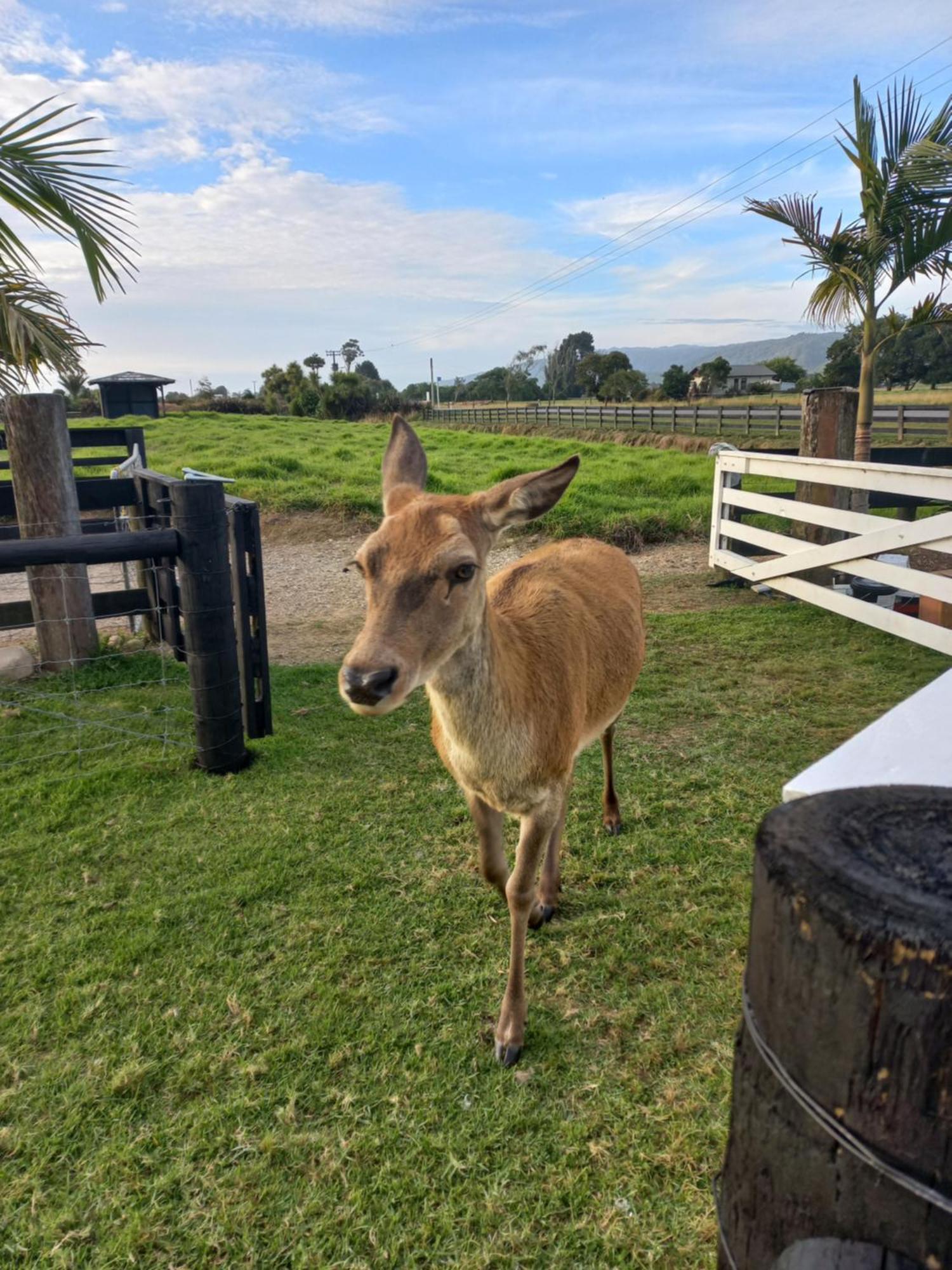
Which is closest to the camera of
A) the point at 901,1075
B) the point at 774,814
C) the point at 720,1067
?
the point at 901,1075

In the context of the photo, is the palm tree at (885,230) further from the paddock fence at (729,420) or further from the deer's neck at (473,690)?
the paddock fence at (729,420)

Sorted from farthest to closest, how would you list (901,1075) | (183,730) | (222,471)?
(222,471), (183,730), (901,1075)

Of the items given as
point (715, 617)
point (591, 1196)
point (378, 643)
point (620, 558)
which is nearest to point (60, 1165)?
point (591, 1196)

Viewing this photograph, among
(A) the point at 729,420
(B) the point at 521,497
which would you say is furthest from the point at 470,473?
(A) the point at 729,420

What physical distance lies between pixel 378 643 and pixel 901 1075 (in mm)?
1697

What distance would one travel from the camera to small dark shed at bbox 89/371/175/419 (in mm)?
37969

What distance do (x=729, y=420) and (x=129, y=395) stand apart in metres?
29.2

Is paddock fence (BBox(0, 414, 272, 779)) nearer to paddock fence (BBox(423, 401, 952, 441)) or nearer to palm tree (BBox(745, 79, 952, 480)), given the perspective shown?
palm tree (BBox(745, 79, 952, 480))

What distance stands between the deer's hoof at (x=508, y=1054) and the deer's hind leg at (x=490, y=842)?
0.68m

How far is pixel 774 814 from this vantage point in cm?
98

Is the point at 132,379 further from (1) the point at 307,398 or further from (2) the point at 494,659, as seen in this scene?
(2) the point at 494,659

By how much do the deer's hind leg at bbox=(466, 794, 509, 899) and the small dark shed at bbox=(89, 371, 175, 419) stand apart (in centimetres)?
3908

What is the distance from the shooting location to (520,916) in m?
2.94

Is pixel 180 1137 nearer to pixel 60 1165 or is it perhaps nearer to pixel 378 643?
pixel 60 1165
